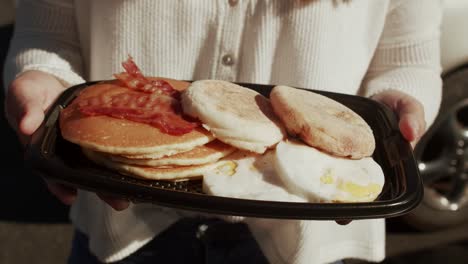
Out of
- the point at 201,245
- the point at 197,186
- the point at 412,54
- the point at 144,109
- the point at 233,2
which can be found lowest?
the point at 201,245

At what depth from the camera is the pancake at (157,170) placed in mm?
916

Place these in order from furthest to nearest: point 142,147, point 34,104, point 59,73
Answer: point 59,73
point 34,104
point 142,147

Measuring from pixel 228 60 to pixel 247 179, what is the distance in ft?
1.04

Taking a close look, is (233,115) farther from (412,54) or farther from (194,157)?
(412,54)

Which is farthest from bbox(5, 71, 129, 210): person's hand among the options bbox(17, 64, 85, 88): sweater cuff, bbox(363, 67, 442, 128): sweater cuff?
bbox(363, 67, 442, 128): sweater cuff

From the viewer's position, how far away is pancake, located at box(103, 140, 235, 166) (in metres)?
0.93

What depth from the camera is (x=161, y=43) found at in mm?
1118

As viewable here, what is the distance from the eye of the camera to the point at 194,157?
942 mm

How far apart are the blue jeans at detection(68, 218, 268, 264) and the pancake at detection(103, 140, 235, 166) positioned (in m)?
0.29

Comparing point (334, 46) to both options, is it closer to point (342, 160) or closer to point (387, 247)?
point (342, 160)

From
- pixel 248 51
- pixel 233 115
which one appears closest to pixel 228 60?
pixel 248 51

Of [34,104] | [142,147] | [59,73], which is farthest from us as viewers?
[59,73]

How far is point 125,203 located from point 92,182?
106 mm

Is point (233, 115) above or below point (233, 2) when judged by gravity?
below
